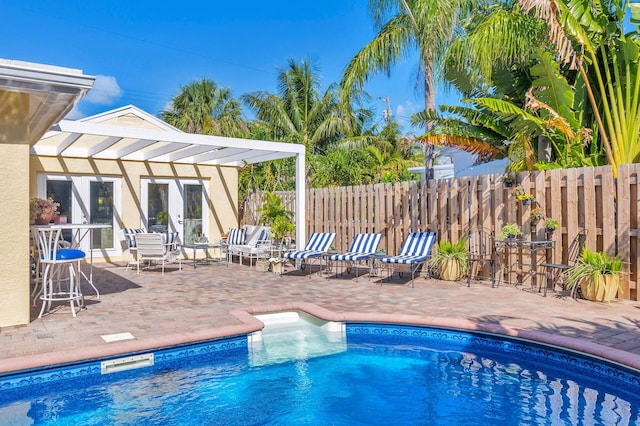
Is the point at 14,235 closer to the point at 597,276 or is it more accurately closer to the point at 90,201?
the point at 90,201

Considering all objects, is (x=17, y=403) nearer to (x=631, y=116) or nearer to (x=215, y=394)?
(x=215, y=394)

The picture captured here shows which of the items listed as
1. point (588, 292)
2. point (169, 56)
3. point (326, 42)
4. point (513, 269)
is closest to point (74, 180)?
point (513, 269)

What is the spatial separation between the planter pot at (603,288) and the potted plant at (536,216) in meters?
1.59

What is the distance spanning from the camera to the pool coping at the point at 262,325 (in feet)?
16.4

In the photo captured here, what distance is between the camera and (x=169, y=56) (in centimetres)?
4172

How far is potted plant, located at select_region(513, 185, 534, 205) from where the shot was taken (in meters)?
9.30

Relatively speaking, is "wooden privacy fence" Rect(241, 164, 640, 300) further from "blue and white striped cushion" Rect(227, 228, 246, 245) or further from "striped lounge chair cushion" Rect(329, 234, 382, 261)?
"blue and white striped cushion" Rect(227, 228, 246, 245)

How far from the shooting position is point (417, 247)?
10578 millimetres

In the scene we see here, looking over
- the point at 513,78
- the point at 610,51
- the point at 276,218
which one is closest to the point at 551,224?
the point at 610,51

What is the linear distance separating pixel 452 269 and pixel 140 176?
31.7ft

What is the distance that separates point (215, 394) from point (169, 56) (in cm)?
4153

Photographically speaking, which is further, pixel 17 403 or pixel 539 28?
pixel 539 28

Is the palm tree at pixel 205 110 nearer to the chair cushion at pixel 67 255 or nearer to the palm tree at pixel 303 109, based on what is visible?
the palm tree at pixel 303 109

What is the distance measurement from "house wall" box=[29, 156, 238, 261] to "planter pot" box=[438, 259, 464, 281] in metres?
8.30
